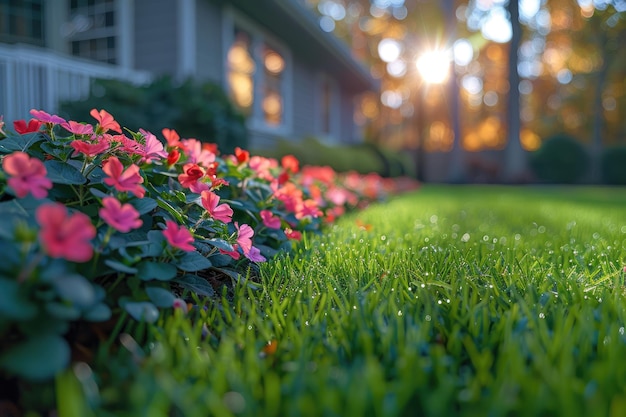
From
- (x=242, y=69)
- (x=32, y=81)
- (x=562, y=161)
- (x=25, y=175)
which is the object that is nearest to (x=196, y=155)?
(x=25, y=175)

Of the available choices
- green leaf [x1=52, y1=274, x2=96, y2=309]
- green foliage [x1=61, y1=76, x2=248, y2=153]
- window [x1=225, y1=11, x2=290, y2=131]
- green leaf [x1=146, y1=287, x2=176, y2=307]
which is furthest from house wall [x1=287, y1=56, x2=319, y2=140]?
green leaf [x1=52, y1=274, x2=96, y2=309]

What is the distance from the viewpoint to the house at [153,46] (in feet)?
16.7

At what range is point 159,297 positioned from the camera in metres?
1.14

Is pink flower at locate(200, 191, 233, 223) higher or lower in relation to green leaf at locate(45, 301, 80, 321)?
higher

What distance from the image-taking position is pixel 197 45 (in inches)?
259

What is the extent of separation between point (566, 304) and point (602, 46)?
29.0m

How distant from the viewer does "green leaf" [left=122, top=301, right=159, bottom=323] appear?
1052 millimetres

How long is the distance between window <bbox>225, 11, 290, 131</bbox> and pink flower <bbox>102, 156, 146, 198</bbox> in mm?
5752

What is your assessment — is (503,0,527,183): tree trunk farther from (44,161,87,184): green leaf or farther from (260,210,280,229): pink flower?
(44,161,87,184): green leaf

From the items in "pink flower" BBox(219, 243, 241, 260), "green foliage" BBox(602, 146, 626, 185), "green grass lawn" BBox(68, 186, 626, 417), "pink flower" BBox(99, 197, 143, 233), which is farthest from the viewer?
"green foliage" BBox(602, 146, 626, 185)

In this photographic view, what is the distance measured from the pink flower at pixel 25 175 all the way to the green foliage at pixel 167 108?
300 cm

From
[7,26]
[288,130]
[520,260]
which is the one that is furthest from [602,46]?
[520,260]

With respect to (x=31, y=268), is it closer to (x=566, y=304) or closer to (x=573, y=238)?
(x=566, y=304)

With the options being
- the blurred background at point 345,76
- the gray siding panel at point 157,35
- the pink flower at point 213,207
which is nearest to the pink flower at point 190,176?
the pink flower at point 213,207
